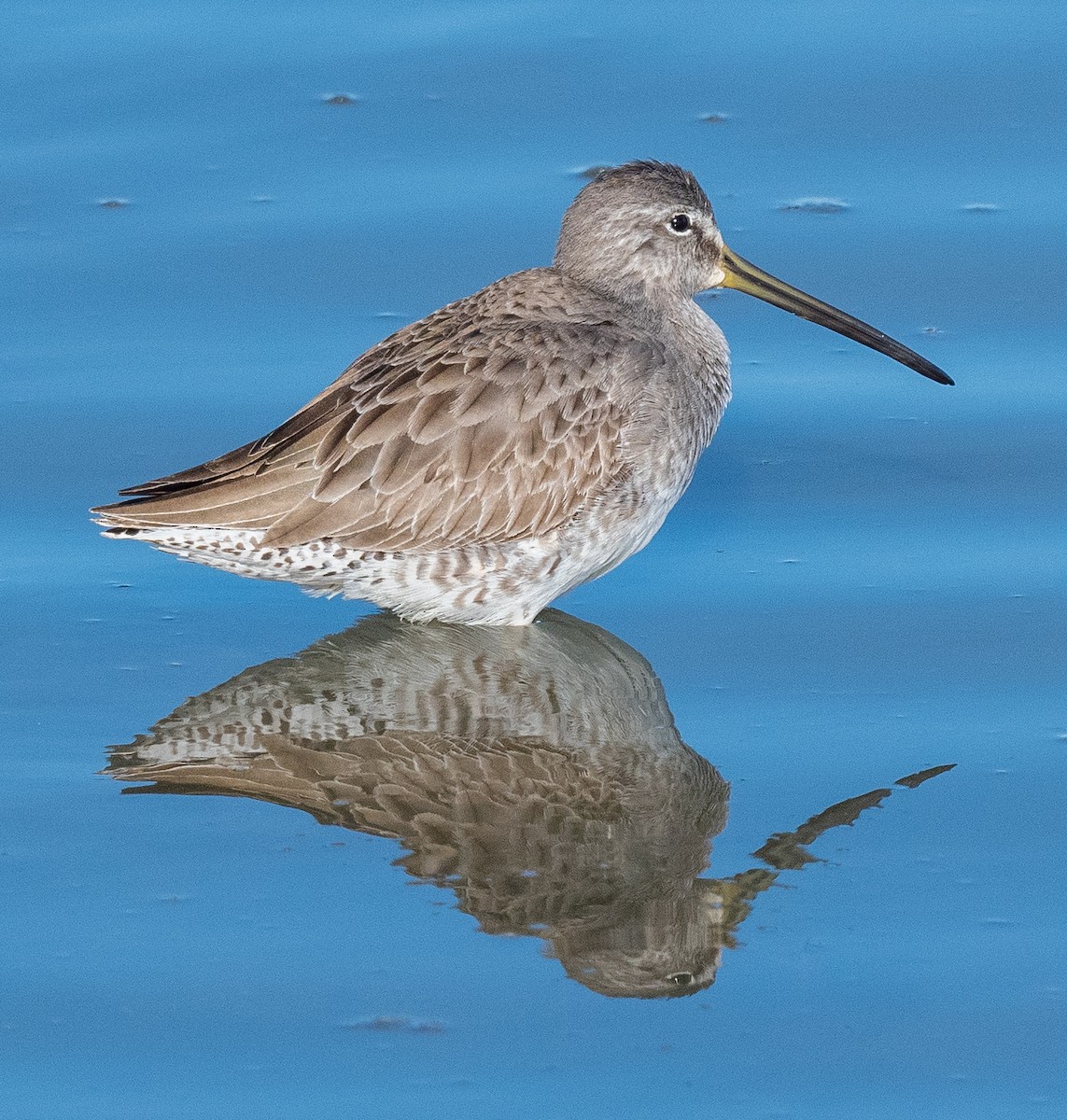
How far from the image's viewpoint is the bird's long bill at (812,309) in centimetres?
805

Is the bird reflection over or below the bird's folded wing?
below

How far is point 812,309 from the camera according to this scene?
26.5ft

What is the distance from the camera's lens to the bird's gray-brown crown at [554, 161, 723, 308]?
25.5ft

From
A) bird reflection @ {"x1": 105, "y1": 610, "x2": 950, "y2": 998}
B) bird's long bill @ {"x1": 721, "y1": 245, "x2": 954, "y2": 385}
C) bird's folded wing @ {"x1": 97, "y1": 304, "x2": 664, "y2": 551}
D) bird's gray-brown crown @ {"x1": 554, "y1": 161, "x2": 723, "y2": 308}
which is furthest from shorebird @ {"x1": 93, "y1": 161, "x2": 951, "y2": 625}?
bird's long bill @ {"x1": 721, "y1": 245, "x2": 954, "y2": 385}

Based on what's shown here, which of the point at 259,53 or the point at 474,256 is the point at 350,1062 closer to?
the point at 474,256

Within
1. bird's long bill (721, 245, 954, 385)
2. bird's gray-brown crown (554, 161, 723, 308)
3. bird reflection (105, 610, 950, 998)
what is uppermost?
bird's gray-brown crown (554, 161, 723, 308)

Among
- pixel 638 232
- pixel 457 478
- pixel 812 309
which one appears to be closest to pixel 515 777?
pixel 457 478

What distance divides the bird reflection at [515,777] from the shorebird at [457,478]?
10.5 inches

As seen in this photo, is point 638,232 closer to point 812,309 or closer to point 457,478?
point 812,309

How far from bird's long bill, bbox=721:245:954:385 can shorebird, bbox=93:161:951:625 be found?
0.75 metres

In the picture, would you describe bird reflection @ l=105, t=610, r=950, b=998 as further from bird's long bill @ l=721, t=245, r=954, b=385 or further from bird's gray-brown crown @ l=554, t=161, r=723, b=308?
bird's long bill @ l=721, t=245, r=954, b=385

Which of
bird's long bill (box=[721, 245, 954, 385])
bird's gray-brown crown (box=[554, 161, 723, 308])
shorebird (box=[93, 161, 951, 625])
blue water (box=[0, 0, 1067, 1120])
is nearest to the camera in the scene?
blue water (box=[0, 0, 1067, 1120])

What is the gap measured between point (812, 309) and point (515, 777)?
256 centimetres

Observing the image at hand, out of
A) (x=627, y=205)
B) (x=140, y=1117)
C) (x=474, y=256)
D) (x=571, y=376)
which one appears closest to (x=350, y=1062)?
(x=140, y=1117)
